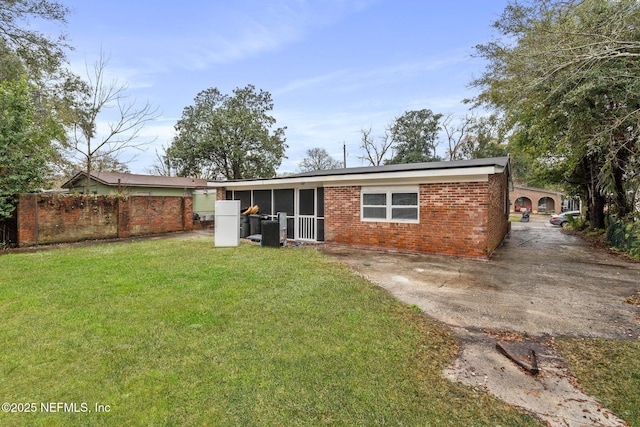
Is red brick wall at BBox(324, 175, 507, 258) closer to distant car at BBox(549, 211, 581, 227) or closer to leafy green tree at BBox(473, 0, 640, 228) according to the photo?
leafy green tree at BBox(473, 0, 640, 228)

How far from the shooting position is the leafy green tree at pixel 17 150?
345 inches

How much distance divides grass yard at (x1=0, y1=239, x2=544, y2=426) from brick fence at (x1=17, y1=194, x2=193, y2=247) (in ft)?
17.6

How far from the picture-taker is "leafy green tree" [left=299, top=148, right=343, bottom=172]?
42.9m

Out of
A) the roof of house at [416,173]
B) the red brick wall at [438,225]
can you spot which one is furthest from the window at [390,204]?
the roof of house at [416,173]

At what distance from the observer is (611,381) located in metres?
2.49

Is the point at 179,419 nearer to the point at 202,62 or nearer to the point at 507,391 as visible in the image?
the point at 507,391

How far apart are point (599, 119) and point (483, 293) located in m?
7.02

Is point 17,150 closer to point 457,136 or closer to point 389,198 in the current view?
point 389,198

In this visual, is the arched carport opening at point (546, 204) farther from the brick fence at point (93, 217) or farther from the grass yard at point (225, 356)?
the grass yard at point (225, 356)

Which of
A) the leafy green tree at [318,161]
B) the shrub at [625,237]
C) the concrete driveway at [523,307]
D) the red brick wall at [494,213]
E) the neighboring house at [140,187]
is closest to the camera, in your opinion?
the concrete driveway at [523,307]

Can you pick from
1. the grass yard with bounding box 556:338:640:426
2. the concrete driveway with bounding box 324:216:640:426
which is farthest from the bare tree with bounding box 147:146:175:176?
the grass yard with bounding box 556:338:640:426

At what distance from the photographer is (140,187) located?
18062mm

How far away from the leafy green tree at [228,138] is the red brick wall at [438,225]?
16.9 m

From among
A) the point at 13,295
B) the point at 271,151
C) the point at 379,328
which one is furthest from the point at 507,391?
Answer: the point at 271,151
